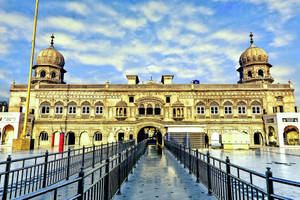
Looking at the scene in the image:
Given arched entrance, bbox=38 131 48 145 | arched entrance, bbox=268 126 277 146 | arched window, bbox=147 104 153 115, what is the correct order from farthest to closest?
1. arched window, bbox=147 104 153 115
2. arched entrance, bbox=38 131 48 145
3. arched entrance, bbox=268 126 277 146

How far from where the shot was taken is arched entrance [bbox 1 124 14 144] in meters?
26.7

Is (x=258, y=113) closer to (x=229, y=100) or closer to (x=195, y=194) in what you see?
(x=229, y=100)

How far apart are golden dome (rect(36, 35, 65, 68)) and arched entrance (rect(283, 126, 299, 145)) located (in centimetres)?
3952

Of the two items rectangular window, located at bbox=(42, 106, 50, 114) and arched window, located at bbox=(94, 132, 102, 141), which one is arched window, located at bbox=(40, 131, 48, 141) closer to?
rectangular window, located at bbox=(42, 106, 50, 114)

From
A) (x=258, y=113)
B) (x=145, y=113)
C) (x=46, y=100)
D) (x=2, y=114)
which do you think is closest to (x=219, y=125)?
(x=258, y=113)

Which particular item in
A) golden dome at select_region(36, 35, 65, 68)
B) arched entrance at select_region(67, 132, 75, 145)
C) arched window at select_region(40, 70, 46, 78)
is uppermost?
golden dome at select_region(36, 35, 65, 68)

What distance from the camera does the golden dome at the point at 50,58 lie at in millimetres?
33281

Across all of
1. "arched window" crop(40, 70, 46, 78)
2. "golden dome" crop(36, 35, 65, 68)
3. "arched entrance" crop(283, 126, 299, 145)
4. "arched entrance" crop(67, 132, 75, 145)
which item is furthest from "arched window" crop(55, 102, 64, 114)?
"arched entrance" crop(283, 126, 299, 145)

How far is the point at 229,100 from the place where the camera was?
96.9ft

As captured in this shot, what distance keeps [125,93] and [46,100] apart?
13.0 meters

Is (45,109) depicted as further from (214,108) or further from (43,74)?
(214,108)

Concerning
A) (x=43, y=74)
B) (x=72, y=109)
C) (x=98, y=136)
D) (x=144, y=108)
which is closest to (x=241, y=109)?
(x=144, y=108)

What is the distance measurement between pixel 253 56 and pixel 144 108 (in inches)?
871

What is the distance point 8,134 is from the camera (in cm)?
2739
